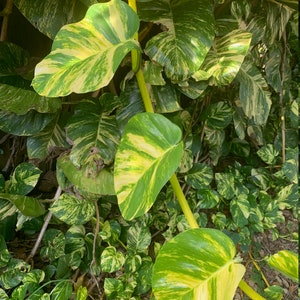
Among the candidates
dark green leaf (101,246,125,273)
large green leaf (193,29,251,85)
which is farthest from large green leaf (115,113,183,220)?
dark green leaf (101,246,125,273)

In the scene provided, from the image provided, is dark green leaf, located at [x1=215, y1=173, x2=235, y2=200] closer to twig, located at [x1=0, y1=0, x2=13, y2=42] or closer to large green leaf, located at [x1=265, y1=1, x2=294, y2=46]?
large green leaf, located at [x1=265, y1=1, x2=294, y2=46]

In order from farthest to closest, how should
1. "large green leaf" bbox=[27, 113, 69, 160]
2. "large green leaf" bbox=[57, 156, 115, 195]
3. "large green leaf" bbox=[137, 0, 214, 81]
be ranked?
"large green leaf" bbox=[27, 113, 69, 160]
"large green leaf" bbox=[57, 156, 115, 195]
"large green leaf" bbox=[137, 0, 214, 81]

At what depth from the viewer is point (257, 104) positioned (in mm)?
1052

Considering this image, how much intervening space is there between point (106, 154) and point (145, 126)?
329 millimetres

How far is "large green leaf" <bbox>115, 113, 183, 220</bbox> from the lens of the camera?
568mm

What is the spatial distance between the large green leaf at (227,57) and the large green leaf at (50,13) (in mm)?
308

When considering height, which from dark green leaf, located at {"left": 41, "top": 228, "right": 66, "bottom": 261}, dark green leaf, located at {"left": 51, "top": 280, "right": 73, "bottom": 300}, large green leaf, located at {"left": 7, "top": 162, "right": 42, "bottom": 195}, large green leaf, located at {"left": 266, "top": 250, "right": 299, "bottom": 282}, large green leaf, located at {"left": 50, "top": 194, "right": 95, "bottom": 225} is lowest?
dark green leaf, located at {"left": 51, "top": 280, "right": 73, "bottom": 300}

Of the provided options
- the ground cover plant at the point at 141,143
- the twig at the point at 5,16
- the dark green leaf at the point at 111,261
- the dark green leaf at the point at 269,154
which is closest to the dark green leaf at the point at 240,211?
the ground cover plant at the point at 141,143

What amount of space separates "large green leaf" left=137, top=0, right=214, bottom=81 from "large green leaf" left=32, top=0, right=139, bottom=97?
0.20 m

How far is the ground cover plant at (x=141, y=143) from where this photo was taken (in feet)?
1.91

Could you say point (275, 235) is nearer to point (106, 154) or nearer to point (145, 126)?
point (106, 154)

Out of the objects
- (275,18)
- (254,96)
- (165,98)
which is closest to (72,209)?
(165,98)

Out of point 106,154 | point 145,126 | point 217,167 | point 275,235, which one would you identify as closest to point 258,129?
point 217,167

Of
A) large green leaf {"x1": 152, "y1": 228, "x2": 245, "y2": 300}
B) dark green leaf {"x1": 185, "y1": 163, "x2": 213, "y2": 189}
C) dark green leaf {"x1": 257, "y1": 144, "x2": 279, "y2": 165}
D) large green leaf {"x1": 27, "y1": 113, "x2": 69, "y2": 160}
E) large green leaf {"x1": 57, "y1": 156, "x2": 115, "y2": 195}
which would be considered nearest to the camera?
large green leaf {"x1": 152, "y1": 228, "x2": 245, "y2": 300}
